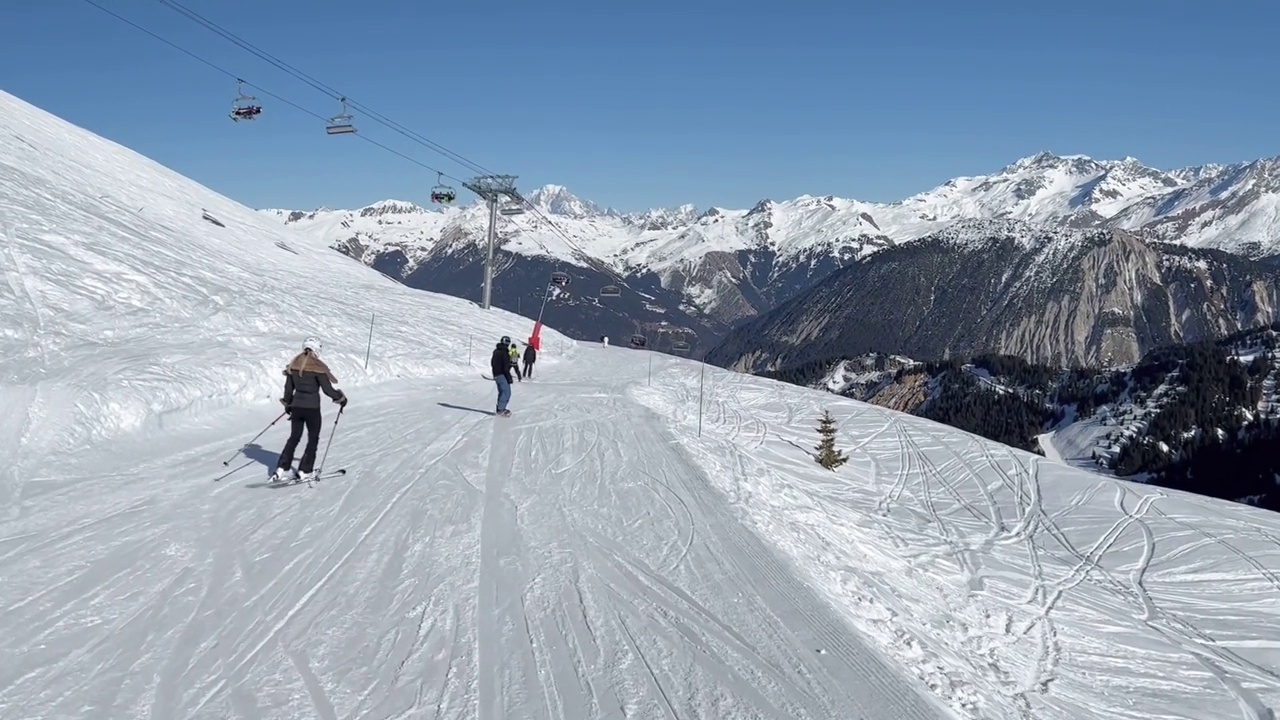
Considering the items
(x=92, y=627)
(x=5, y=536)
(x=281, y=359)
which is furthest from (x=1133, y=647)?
(x=281, y=359)

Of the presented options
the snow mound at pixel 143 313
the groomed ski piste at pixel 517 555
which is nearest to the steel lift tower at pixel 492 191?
the snow mound at pixel 143 313

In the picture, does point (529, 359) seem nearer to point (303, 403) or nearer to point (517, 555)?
point (303, 403)

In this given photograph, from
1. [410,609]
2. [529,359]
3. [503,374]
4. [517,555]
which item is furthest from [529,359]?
[410,609]

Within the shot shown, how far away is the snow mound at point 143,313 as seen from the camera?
14977 millimetres

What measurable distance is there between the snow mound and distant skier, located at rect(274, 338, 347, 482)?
3.97 m

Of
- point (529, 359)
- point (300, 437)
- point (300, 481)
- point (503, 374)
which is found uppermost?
point (529, 359)

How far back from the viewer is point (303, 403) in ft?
40.8

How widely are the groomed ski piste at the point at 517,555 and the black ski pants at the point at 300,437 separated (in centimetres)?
54

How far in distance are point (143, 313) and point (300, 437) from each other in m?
11.7

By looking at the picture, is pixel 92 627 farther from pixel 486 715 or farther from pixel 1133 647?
pixel 1133 647

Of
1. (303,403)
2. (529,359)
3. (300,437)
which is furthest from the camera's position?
(529,359)

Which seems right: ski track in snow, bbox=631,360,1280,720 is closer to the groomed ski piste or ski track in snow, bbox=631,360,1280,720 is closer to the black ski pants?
the groomed ski piste

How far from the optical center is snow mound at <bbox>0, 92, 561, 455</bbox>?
14977 mm

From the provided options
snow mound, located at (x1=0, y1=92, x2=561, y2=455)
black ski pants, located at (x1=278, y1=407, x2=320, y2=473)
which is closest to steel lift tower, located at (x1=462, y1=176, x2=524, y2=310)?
snow mound, located at (x1=0, y1=92, x2=561, y2=455)
